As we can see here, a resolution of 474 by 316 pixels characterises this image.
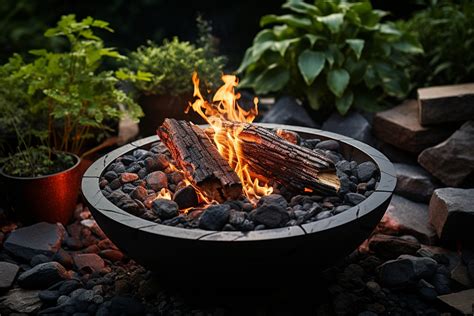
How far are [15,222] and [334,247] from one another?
2.17 m

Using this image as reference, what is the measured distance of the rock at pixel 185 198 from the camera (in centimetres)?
239

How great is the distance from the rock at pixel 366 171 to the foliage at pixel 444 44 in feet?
6.28

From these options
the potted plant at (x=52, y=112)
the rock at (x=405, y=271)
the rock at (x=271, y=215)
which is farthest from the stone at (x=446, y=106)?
the potted plant at (x=52, y=112)

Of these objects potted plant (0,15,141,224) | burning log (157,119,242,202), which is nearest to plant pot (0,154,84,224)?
potted plant (0,15,141,224)

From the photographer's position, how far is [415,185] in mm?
3398

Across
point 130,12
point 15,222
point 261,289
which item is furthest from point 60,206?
point 130,12

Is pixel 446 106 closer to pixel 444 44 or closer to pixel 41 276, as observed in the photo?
pixel 444 44

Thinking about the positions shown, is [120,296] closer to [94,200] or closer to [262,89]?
[94,200]

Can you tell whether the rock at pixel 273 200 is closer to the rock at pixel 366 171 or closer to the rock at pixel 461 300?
the rock at pixel 366 171

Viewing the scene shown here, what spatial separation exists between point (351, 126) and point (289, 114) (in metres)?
0.51

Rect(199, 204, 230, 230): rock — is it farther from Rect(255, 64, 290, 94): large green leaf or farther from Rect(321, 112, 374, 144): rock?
Rect(255, 64, 290, 94): large green leaf

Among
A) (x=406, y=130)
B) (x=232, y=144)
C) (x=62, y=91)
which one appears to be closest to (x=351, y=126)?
(x=406, y=130)

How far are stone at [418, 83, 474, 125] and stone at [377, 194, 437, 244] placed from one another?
0.68 metres

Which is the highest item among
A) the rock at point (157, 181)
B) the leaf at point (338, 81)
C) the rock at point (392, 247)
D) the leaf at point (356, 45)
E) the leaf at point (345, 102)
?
the leaf at point (356, 45)
